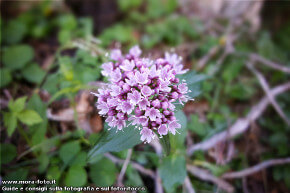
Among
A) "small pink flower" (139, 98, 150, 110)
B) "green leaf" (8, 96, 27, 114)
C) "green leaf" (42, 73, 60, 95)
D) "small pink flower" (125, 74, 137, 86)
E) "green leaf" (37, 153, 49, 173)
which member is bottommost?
"green leaf" (37, 153, 49, 173)

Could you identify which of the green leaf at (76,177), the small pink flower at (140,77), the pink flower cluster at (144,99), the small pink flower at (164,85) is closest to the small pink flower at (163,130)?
the pink flower cluster at (144,99)

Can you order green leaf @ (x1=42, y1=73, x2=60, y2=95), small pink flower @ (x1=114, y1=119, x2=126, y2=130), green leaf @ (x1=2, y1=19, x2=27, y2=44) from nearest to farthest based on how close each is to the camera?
small pink flower @ (x1=114, y1=119, x2=126, y2=130)
green leaf @ (x1=42, y1=73, x2=60, y2=95)
green leaf @ (x1=2, y1=19, x2=27, y2=44)

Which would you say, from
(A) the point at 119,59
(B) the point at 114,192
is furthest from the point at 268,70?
(B) the point at 114,192

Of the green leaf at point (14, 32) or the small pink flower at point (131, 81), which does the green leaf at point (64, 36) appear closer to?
the green leaf at point (14, 32)

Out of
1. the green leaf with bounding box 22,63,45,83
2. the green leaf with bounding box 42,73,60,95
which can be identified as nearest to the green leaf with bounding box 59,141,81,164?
the green leaf with bounding box 42,73,60,95

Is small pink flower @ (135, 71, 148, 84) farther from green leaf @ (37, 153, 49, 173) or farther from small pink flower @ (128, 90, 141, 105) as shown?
green leaf @ (37, 153, 49, 173)

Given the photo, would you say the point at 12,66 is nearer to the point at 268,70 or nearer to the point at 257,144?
the point at 257,144

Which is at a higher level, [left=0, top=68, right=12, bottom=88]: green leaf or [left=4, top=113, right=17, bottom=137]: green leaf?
[left=0, top=68, right=12, bottom=88]: green leaf
